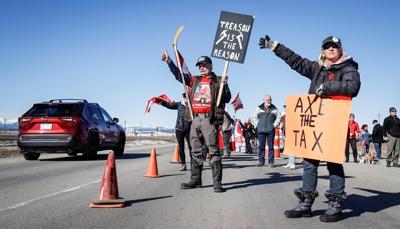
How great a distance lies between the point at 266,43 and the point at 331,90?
1.14 m

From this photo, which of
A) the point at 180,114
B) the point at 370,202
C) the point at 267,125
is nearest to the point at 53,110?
the point at 180,114

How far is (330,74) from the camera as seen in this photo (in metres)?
5.21

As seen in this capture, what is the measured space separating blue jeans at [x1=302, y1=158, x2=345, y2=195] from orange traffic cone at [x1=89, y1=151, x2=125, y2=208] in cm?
A: 216

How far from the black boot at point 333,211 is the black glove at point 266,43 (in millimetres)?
1909

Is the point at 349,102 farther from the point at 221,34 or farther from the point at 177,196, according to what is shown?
the point at 221,34

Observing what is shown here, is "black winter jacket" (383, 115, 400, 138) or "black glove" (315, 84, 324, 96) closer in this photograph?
"black glove" (315, 84, 324, 96)

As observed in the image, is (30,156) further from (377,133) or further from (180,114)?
(377,133)

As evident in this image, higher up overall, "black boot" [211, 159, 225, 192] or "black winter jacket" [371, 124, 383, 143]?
"black winter jacket" [371, 124, 383, 143]

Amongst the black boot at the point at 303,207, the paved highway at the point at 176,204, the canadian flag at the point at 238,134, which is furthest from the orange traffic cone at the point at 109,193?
the canadian flag at the point at 238,134

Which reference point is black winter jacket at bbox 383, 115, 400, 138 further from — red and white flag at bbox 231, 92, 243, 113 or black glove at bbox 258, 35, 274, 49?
black glove at bbox 258, 35, 274, 49

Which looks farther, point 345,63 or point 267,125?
point 267,125

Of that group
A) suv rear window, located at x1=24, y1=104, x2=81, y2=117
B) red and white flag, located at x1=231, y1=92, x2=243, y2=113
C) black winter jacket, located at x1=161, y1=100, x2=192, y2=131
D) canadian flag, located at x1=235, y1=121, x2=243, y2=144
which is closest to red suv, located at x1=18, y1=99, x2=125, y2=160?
suv rear window, located at x1=24, y1=104, x2=81, y2=117

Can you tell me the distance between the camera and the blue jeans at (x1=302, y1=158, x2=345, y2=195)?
201 inches

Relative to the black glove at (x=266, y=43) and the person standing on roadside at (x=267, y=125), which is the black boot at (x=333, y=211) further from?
the person standing on roadside at (x=267, y=125)
